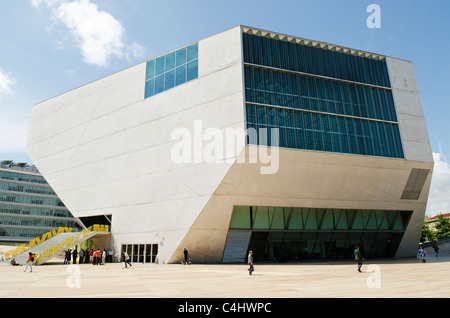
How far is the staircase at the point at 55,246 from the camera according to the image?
31370 mm

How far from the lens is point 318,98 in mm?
31891

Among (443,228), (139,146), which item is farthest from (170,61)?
(443,228)

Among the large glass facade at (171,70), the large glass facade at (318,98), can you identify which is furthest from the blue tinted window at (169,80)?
the large glass facade at (318,98)

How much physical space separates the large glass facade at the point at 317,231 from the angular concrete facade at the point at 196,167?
1.73m

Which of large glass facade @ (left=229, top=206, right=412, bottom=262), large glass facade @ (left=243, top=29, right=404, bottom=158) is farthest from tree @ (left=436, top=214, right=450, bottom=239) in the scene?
large glass facade @ (left=243, top=29, right=404, bottom=158)

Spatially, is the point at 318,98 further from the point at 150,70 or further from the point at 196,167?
the point at 150,70

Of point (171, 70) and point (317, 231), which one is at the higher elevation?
point (171, 70)

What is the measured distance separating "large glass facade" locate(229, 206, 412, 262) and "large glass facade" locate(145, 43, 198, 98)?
47.6 ft

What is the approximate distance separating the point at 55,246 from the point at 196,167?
17.2 metres

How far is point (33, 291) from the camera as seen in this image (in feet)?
39.9

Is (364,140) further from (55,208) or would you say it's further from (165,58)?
(55,208)

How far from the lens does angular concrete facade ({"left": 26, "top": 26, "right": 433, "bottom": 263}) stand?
28391 millimetres

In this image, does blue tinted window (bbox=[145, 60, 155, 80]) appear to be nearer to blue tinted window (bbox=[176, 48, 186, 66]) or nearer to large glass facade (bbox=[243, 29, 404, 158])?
blue tinted window (bbox=[176, 48, 186, 66])
